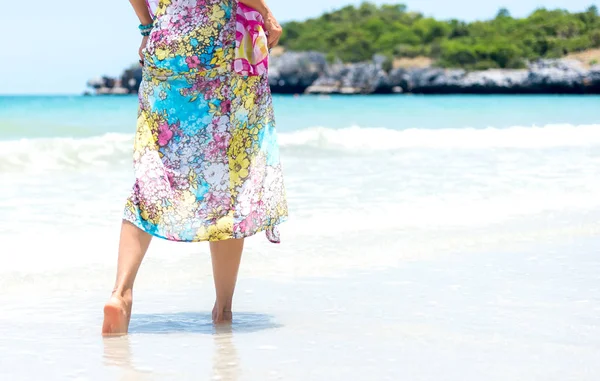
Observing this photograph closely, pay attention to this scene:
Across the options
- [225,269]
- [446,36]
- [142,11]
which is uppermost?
[446,36]

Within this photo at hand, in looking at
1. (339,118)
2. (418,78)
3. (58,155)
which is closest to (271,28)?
(58,155)

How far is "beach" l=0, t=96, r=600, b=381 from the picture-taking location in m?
2.58

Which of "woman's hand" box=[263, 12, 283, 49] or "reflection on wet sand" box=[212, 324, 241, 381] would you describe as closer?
"reflection on wet sand" box=[212, 324, 241, 381]

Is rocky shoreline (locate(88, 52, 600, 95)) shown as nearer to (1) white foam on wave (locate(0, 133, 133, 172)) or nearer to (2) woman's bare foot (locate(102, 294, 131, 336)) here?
(1) white foam on wave (locate(0, 133, 133, 172))

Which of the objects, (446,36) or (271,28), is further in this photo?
(446,36)

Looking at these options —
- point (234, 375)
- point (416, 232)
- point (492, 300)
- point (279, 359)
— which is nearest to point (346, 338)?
point (279, 359)

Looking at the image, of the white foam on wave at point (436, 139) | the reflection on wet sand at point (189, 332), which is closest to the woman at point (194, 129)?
the reflection on wet sand at point (189, 332)

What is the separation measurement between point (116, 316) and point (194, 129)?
1.96 feet

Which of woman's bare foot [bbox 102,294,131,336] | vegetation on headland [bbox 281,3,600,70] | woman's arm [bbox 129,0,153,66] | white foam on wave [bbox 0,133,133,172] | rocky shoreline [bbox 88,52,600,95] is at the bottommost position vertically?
rocky shoreline [bbox 88,52,600,95]

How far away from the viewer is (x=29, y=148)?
858 centimetres

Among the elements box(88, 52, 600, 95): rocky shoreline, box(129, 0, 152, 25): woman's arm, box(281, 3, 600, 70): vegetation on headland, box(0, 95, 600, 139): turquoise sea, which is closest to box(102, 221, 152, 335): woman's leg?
box(129, 0, 152, 25): woman's arm

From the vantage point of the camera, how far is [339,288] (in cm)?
358

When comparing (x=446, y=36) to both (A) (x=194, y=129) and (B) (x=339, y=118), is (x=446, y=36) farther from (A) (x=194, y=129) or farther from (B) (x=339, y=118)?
(A) (x=194, y=129)

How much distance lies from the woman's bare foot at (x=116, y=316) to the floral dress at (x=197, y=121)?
23 centimetres
